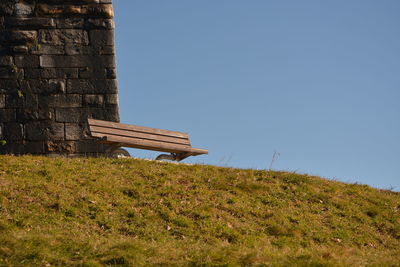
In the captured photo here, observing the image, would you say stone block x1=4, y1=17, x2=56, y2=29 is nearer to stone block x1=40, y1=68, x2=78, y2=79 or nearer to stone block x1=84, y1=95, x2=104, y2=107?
stone block x1=40, y1=68, x2=78, y2=79

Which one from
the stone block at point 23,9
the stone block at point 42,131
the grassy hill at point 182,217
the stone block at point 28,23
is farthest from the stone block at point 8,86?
the grassy hill at point 182,217

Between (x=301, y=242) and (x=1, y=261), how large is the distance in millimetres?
4945

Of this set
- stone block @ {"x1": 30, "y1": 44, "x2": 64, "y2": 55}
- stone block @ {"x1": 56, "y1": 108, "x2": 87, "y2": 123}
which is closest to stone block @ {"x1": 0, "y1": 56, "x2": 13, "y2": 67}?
stone block @ {"x1": 30, "y1": 44, "x2": 64, "y2": 55}

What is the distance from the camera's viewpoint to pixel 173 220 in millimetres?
10641

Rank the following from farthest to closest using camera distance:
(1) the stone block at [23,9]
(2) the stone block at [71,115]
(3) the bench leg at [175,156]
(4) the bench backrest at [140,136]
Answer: (1) the stone block at [23,9]
(3) the bench leg at [175,156]
(2) the stone block at [71,115]
(4) the bench backrest at [140,136]

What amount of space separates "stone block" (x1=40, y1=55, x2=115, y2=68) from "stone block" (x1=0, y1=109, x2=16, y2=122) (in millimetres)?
1247

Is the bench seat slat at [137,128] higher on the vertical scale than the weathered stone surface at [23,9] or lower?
lower

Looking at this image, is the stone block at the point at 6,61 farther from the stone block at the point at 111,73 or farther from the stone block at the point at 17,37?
the stone block at the point at 111,73

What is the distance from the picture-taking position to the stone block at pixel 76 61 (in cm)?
1462

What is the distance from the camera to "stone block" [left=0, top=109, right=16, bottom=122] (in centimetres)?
1438

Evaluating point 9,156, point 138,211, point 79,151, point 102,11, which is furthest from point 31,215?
point 102,11

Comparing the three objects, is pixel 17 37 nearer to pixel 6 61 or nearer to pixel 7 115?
pixel 6 61

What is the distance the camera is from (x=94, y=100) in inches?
576

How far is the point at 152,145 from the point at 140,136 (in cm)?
34
